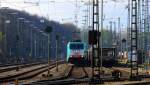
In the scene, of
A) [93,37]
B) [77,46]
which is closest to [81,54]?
[77,46]

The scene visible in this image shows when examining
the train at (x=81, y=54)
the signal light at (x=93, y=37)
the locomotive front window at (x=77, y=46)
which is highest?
the signal light at (x=93, y=37)

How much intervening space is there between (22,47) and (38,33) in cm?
2576

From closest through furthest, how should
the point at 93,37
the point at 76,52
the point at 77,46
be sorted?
1. the point at 93,37
2. the point at 76,52
3. the point at 77,46

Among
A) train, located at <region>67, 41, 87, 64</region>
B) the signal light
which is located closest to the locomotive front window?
train, located at <region>67, 41, 87, 64</region>

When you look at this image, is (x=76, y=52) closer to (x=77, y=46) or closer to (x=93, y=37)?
(x=77, y=46)

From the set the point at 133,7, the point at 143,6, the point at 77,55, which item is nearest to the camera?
the point at 133,7

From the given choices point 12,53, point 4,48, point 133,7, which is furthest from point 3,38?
point 133,7

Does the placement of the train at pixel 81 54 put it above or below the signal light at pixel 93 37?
below

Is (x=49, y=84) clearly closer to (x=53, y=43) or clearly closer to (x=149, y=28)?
(x=149, y=28)

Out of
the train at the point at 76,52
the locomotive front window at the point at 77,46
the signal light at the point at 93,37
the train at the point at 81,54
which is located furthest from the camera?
the locomotive front window at the point at 77,46

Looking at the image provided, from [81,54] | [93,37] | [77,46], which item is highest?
[93,37]

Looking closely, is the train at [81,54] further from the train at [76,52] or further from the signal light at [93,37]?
the signal light at [93,37]

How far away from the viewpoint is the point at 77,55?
72625 mm

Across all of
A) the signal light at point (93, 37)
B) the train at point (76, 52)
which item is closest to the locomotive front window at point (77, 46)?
the train at point (76, 52)
